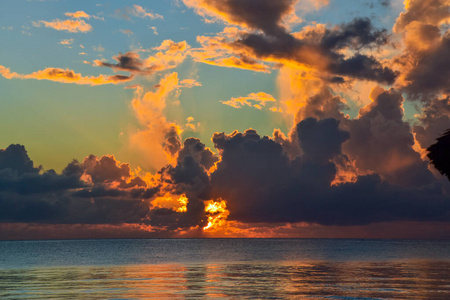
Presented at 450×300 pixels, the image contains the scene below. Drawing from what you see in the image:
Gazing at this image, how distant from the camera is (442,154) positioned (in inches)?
1342

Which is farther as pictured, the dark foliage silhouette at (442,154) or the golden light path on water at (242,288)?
the golden light path on water at (242,288)

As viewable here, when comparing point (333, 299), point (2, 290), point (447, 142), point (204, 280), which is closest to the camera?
point (447, 142)

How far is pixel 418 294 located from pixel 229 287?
21607mm

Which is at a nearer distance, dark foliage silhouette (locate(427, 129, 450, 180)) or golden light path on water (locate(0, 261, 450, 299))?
dark foliage silhouette (locate(427, 129, 450, 180))

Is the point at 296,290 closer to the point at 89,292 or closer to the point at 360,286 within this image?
the point at 360,286

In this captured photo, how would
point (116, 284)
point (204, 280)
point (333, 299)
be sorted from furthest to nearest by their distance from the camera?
point (204, 280) → point (116, 284) → point (333, 299)

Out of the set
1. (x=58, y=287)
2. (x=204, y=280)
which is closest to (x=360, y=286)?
(x=204, y=280)

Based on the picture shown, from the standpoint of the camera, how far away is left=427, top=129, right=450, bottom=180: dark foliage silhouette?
34.0 meters

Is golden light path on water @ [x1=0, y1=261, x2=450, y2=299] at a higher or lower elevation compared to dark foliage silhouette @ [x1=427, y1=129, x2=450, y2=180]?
lower

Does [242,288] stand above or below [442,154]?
below

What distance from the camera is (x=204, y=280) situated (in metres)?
73.6

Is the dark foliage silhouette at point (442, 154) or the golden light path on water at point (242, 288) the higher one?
the dark foliage silhouette at point (442, 154)

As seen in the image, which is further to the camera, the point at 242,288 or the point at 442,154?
the point at 242,288

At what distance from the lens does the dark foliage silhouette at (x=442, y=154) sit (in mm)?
33969
